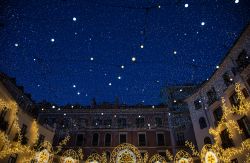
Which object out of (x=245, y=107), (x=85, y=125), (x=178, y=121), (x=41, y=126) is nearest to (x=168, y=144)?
(x=178, y=121)

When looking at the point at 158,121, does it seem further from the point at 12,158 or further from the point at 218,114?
the point at 12,158

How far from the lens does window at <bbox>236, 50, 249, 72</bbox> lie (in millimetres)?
15188

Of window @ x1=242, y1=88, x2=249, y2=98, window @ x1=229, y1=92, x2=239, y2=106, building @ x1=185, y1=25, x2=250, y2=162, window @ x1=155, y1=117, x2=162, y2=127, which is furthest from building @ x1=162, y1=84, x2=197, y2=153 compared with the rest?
window @ x1=242, y1=88, x2=249, y2=98

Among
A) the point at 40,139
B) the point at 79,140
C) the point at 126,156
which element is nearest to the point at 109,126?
the point at 79,140

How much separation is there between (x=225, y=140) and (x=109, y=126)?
56.5 feet

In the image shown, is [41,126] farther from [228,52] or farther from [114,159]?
[228,52]

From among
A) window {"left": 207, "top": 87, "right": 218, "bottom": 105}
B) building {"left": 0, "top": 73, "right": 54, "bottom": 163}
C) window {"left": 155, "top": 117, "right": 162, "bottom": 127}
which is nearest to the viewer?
building {"left": 0, "top": 73, "right": 54, "bottom": 163}

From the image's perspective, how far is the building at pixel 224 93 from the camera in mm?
15008

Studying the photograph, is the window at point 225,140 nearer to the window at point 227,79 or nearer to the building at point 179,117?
the window at point 227,79

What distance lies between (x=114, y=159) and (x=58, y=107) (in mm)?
21822

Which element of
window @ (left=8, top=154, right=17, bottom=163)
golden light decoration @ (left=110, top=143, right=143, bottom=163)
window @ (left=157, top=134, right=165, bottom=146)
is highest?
window @ (left=157, top=134, right=165, bottom=146)

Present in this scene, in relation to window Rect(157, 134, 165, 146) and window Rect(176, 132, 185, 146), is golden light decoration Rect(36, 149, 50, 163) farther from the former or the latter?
window Rect(176, 132, 185, 146)

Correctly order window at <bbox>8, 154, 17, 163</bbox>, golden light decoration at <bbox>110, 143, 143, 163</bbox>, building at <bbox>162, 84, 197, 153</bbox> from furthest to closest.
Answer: building at <bbox>162, 84, 197, 153</bbox>
window at <bbox>8, 154, 17, 163</bbox>
golden light decoration at <bbox>110, 143, 143, 163</bbox>

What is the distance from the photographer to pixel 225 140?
17.1 meters
